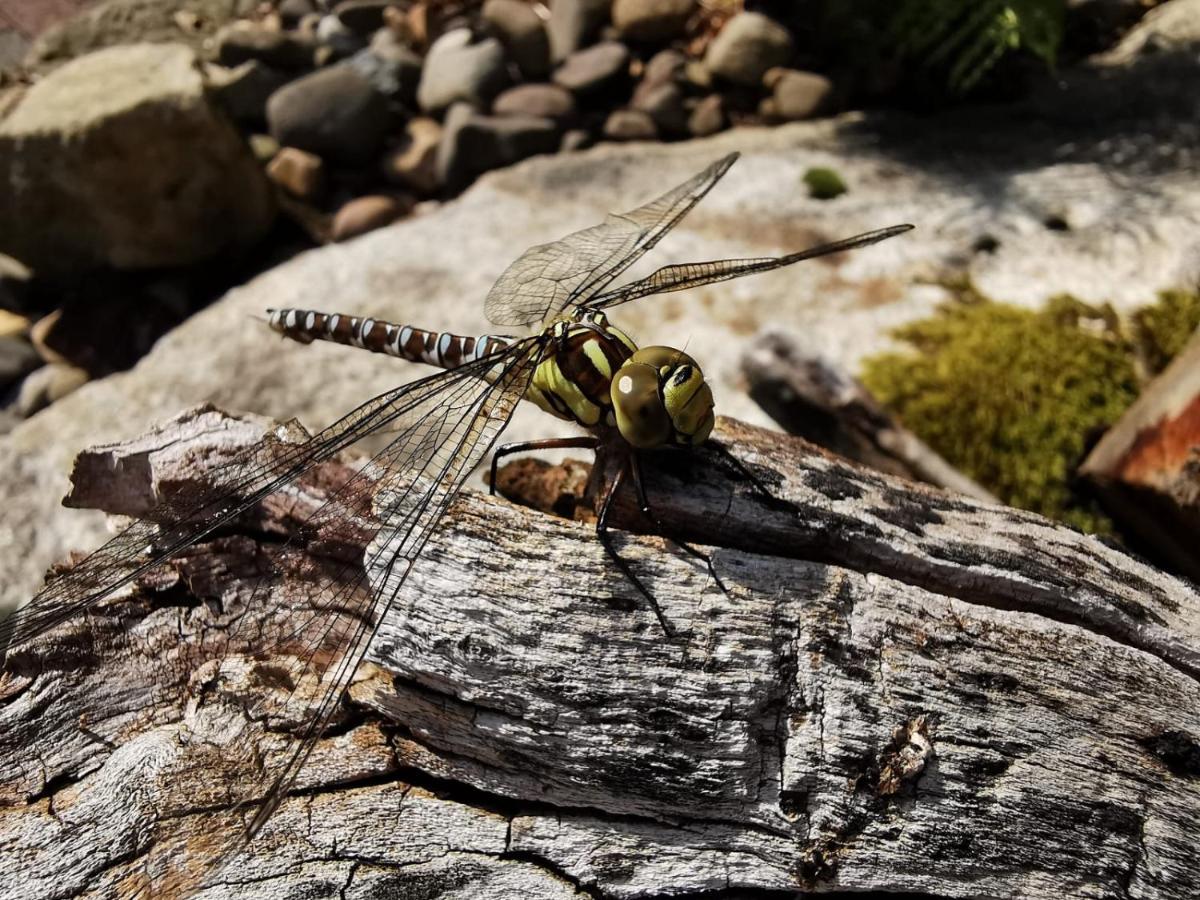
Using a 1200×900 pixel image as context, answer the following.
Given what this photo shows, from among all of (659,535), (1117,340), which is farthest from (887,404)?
(659,535)

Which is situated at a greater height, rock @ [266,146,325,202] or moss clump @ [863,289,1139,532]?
moss clump @ [863,289,1139,532]

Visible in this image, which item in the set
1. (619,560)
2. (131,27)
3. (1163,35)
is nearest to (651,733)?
(619,560)

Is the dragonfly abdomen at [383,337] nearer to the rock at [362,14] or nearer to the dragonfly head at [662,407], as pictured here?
the dragonfly head at [662,407]

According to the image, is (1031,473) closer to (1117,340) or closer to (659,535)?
(1117,340)

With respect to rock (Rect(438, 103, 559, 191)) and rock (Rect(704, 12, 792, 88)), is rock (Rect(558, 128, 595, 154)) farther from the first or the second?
rock (Rect(704, 12, 792, 88))

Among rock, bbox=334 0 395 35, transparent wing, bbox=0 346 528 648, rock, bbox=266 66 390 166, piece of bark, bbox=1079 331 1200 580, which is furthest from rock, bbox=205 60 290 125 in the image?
piece of bark, bbox=1079 331 1200 580
